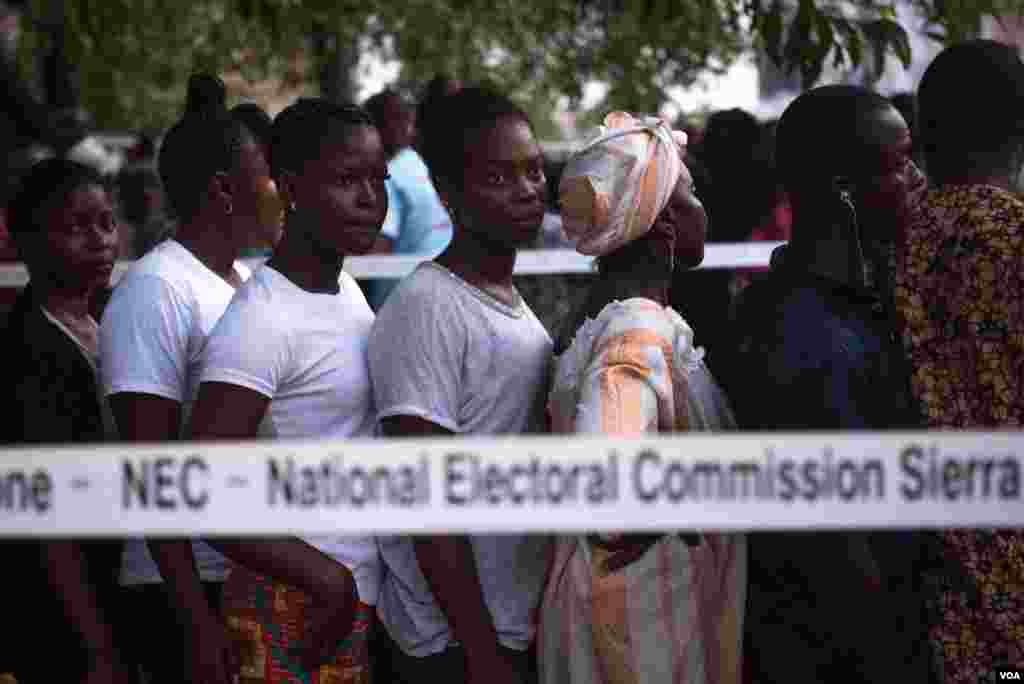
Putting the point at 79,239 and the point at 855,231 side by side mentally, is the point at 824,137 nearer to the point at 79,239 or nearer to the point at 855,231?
the point at 855,231

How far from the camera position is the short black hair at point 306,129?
3883 mm

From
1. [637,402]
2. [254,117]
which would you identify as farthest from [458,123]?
[254,117]

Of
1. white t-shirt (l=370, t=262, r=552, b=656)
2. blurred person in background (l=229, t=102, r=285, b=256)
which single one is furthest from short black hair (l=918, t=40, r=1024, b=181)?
blurred person in background (l=229, t=102, r=285, b=256)

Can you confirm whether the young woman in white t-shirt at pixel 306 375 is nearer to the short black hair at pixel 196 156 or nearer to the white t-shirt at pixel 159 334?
the white t-shirt at pixel 159 334

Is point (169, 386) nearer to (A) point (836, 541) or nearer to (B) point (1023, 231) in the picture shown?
(A) point (836, 541)

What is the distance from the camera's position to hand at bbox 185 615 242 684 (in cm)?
374

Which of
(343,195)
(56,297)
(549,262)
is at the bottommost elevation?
(549,262)

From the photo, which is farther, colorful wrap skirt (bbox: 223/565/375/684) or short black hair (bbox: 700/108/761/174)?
short black hair (bbox: 700/108/761/174)

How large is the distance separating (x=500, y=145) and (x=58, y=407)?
3.46 ft

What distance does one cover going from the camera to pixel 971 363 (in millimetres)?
3508

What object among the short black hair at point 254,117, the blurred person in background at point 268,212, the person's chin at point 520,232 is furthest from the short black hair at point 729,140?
the person's chin at point 520,232

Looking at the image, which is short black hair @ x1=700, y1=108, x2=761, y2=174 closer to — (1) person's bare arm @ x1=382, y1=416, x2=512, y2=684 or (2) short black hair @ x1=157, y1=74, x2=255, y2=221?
(2) short black hair @ x1=157, y1=74, x2=255, y2=221

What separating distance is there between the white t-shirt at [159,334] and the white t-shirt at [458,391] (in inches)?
18.3

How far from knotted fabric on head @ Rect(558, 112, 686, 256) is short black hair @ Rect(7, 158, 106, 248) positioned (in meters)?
1.29
